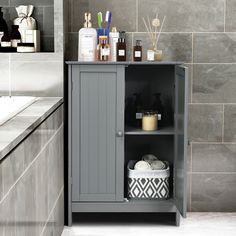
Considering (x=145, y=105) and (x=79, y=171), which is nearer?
(x=79, y=171)

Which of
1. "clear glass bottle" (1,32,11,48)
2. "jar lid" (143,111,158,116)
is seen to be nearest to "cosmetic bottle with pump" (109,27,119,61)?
"jar lid" (143,111,158,116)

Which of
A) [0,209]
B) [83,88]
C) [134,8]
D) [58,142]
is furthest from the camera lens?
[134,8]

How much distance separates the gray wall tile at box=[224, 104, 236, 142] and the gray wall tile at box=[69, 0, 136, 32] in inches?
34.4

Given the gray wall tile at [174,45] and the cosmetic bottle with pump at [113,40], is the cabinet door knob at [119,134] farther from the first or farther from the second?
the gray wall tile at [174,45]

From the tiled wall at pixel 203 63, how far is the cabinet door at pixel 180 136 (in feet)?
1.26

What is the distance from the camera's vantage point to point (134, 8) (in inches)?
161

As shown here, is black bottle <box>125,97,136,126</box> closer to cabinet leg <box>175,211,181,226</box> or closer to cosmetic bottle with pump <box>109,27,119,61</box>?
cosmetic bottle with pump <box>109,27,119,61</box>

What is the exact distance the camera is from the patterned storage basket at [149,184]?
3.87m

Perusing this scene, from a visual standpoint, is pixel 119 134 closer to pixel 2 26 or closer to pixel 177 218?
pixel 177 218

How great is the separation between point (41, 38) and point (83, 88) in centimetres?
46

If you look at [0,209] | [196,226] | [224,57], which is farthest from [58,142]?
[0,209]

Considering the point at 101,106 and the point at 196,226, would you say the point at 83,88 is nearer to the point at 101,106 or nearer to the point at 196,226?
the point at 101,106

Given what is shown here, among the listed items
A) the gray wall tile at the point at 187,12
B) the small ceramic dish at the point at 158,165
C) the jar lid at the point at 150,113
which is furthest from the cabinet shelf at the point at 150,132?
the gray wall tile at the point at 187,12

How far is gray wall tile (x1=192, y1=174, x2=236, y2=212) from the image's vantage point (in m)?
4.21
